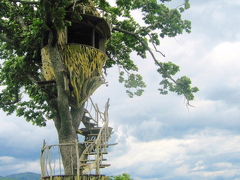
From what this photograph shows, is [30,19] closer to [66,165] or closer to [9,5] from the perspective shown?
[9,5]

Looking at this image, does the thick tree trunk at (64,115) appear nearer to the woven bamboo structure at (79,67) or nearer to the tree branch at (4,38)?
the woven bamboo structure at (79,67)

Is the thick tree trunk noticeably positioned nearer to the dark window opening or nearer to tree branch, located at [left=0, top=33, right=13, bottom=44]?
the dark window opening

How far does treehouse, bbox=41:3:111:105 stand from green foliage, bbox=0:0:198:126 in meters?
0.57

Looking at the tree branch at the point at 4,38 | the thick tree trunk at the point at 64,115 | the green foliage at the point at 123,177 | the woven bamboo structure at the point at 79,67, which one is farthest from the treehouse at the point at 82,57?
the green foliage at the point at 123,177

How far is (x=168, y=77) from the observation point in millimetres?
17469

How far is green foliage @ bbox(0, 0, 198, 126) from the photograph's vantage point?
14578mm

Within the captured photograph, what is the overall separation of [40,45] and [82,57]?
6.88 ft

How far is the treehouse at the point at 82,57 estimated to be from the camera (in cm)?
1360

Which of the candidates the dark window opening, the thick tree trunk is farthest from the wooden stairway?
the dark window opening

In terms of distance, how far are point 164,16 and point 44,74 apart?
21.2ft

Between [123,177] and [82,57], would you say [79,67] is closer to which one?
[82,57]

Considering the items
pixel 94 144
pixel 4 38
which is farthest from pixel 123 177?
pixel 4 38

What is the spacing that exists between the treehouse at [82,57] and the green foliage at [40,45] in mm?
567

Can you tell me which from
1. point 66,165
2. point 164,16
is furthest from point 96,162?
point 164,16
